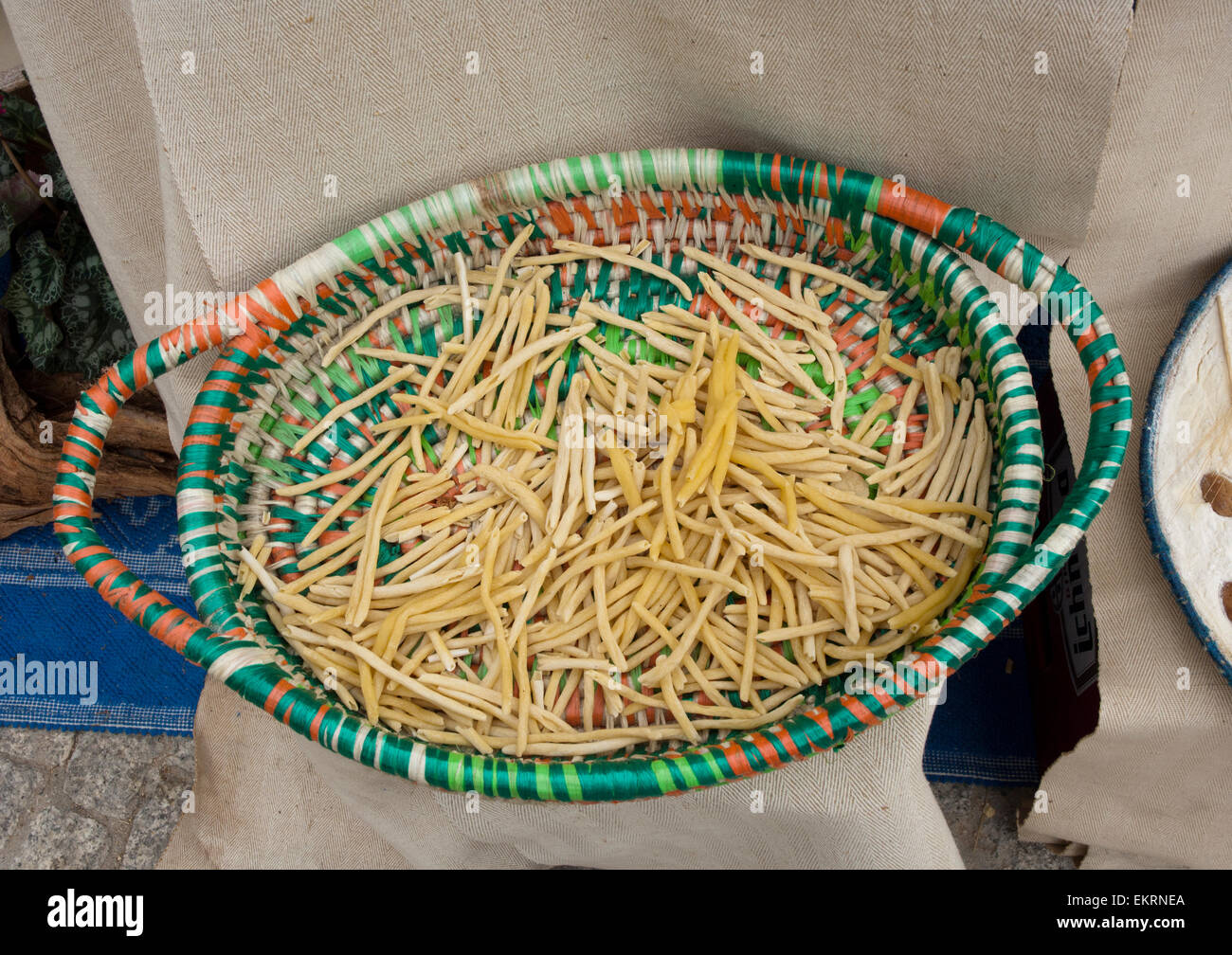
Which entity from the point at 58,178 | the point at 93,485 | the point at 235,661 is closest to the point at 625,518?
the point at 235,661

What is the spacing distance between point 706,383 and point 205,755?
96cm

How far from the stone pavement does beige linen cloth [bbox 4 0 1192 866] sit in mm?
467

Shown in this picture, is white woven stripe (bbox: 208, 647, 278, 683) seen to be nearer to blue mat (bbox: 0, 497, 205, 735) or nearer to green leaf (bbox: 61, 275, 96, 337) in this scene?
blue mat (bbox: 0, 497, 205, 735)

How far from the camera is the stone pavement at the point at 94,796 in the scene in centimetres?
146

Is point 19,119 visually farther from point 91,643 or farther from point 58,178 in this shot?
point 91,643

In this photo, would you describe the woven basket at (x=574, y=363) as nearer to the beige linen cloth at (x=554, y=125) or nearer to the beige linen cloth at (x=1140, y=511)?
the beige linen cloth at (x=554, y=125)

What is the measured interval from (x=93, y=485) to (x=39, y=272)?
57 cm

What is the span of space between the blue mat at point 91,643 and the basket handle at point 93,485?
1.95ft

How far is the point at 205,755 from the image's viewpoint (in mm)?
1396

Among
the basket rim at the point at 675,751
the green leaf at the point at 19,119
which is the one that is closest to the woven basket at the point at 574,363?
the basket rim at the point at 675,751

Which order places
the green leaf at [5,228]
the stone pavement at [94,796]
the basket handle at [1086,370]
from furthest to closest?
1. the stone pavement at [94,796]
2. the green leaf at [5,228]
3. the basket handle at [1086,370]

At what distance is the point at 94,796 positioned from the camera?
1.50 meters

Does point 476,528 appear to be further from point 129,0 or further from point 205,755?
point 129,0
